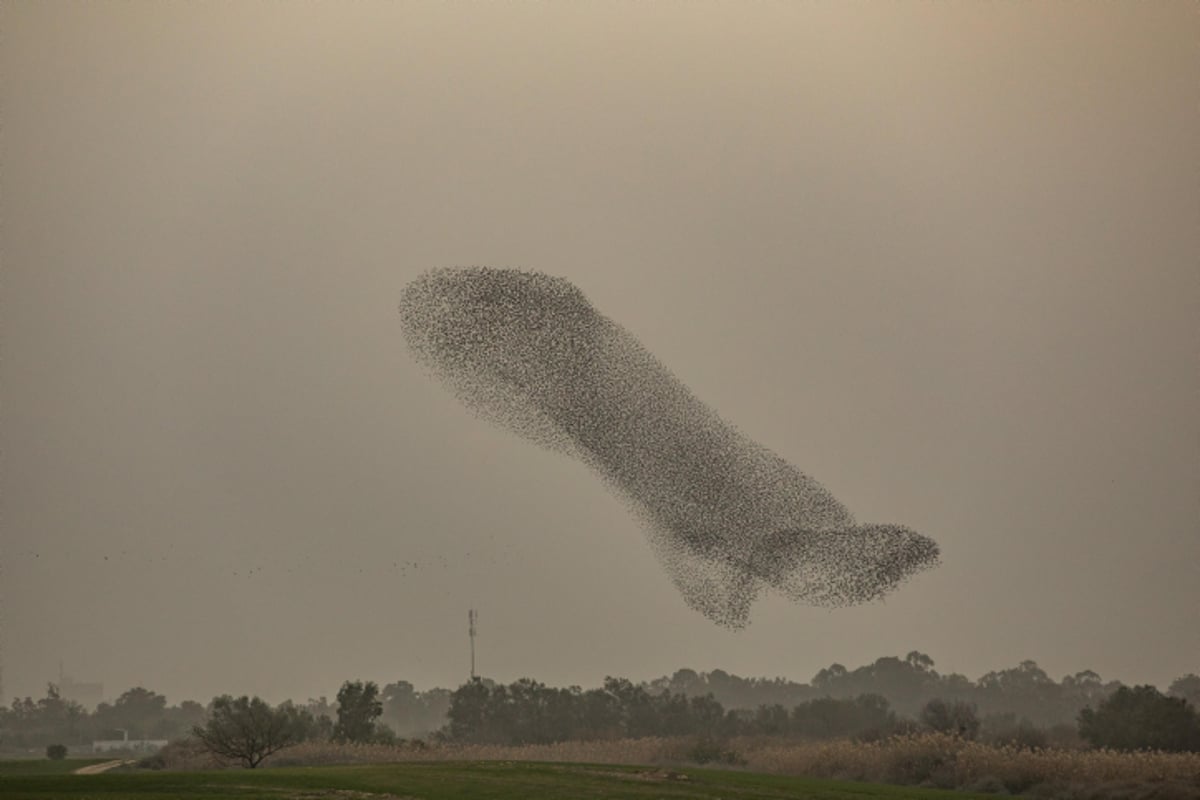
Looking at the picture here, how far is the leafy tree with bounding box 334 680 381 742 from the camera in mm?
77312

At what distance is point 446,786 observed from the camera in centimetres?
4088

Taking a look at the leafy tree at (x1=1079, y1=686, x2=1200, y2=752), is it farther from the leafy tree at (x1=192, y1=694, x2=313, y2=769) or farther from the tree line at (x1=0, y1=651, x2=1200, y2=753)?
the leafy tree at (x1=192, y1=694, x2=313, y2=769)

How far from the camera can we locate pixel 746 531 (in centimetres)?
6919

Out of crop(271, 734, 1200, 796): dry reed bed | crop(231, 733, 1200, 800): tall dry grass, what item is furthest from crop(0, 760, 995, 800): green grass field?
crop(271, 734, 1200, 796): dry reed bed

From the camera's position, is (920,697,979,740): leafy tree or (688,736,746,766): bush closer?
(920,697,979,740): leafy tree

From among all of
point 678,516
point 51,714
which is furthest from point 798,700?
point 678,516

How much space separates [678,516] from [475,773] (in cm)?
2727

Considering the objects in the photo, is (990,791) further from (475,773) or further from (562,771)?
(475,773)

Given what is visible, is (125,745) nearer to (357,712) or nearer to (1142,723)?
(357,712)

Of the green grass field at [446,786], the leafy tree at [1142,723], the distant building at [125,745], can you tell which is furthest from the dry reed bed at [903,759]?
the distant building at [125,745]

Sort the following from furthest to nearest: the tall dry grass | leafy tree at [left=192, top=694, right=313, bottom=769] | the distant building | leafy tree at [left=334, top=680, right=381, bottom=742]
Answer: the distant building → leafy tree at [left=334, top=680, right=381, bottom=742] → leafy tree at [left=192, top=694, right=313, bottom=769] → the tall dry grass

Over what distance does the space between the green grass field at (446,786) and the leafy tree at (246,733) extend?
41.0ft

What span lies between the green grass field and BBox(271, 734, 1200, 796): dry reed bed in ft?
16.5

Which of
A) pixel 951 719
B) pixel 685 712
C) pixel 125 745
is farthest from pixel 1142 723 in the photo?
pixel 125 745
